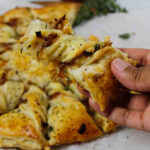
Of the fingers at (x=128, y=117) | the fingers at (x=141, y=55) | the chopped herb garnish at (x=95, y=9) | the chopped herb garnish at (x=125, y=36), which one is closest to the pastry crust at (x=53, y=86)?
the fingers at (x=128, y=117)

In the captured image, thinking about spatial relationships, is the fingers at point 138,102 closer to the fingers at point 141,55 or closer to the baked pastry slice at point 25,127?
the fingers at point 141,55

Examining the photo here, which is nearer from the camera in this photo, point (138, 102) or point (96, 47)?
point (96, 47)

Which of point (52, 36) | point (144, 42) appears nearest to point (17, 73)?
point (52, 36)

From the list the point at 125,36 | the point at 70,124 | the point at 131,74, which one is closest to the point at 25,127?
the point at 70,124

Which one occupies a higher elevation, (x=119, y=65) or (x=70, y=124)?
(x=119, y=65)

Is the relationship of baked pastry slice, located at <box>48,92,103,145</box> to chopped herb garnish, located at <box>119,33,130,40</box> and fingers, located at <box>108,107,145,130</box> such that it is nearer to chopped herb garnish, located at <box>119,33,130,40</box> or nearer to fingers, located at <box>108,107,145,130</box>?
fingers, located at <box>108,107,145,130</box>

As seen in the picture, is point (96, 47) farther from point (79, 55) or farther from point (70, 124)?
point (70, 124)

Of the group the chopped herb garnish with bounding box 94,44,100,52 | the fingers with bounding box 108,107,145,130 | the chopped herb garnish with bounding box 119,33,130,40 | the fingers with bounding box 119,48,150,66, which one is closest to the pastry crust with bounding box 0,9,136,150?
the chopped herb garnish with bounding box 94,44,100,52
